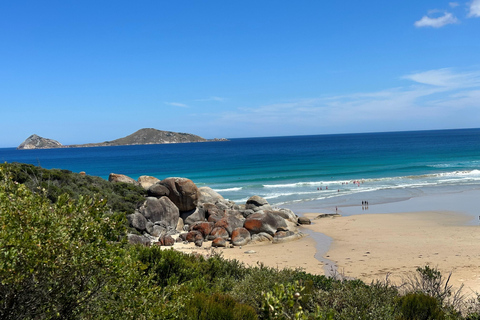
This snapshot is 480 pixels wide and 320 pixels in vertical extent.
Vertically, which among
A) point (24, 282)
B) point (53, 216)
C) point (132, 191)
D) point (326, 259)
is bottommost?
point (326, 259)

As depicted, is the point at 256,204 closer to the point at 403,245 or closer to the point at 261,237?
the point at 261,237

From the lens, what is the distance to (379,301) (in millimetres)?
6348

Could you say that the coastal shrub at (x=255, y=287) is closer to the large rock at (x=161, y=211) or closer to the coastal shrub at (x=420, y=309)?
the coastal shrub at (x=420, y=309)

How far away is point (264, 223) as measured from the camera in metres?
21.3

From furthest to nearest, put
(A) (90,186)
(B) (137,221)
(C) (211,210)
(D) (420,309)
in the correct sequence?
(C) (211,210), (A) (90,186), (B) (137,221), (D) (420,309)

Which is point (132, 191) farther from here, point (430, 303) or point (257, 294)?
point (430, 303)

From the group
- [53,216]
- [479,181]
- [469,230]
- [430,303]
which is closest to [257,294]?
[430,303]

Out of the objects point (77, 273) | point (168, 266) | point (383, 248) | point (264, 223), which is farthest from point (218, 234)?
point (77, 273)

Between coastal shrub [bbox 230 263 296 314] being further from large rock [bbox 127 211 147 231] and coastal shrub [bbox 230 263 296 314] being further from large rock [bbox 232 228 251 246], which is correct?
large rock [bbox 127 211 147 231]

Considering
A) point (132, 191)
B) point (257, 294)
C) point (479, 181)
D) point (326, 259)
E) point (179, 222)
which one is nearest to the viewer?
point (257, 294)

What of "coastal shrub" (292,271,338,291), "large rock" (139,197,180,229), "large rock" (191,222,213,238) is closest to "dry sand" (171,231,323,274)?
"large rock" (191,222,213,238)

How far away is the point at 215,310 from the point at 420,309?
3.61m

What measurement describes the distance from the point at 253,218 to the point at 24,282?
60.9 ft

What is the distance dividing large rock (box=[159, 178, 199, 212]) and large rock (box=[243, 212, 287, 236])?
473 centimetres
